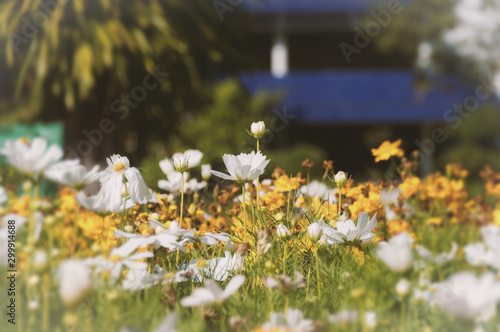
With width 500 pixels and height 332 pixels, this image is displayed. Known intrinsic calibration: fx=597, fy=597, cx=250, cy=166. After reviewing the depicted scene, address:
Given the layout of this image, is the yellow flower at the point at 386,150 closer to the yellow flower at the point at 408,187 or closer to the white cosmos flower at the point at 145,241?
the yellow flower at the point at 408,187

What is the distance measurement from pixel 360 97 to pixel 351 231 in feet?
42.5

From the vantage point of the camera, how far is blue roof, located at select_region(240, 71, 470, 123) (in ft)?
45.0

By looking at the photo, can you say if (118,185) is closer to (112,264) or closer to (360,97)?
(112,264)

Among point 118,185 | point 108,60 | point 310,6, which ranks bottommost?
point 118,185

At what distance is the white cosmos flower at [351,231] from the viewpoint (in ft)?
4.62

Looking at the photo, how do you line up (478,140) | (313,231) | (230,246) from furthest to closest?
1. (478,140)
2. (230,246)
3. (313,231)

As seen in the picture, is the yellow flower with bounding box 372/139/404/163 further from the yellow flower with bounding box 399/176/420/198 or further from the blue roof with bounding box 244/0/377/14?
the blue roof with bounding box 244/0/377/14

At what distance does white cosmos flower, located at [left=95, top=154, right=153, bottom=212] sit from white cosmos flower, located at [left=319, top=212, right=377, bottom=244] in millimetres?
464

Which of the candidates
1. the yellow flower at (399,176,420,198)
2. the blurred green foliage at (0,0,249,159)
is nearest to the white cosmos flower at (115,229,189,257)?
the yellow flower at (399,176,420,198)

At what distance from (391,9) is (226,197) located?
7277 mm

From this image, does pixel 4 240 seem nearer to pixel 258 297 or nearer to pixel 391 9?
pixel 258 297

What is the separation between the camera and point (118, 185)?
1433 mm

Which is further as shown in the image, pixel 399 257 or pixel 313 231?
pixel 313 231

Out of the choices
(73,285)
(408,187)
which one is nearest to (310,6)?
(408,187)
